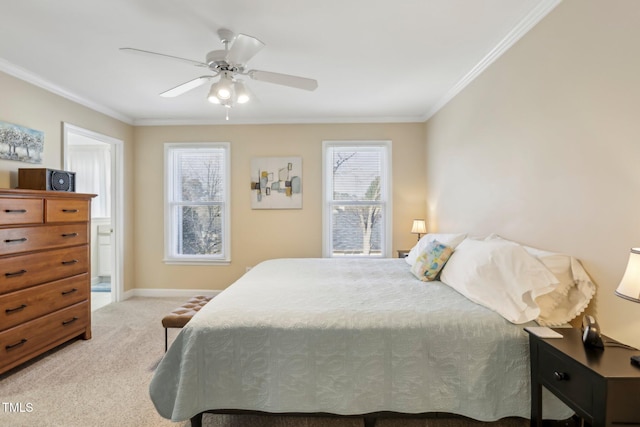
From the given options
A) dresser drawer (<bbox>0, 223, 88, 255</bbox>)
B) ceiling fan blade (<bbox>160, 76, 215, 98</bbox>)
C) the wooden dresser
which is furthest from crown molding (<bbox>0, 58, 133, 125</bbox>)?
ceiling fan blade (<bbox>160, 76, 215, 98</bbox>)

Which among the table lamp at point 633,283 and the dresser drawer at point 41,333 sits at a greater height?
the table lamp at point 633,283

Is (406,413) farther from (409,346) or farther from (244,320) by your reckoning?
(244,320)

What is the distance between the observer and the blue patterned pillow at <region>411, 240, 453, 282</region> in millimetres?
2264

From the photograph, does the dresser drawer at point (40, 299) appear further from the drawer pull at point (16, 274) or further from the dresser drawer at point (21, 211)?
the dresser drawer at point (21, 211)

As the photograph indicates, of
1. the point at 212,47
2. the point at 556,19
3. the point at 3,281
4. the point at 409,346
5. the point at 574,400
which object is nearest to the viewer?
the point at 574,400

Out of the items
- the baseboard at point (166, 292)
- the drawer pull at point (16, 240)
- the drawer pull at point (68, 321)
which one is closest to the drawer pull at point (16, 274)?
the drawer pull at point (16, 240)

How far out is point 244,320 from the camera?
155cm

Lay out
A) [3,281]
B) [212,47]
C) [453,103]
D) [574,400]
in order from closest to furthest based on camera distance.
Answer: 1. [574,400]
2. [3,281]
3. [212,47]
4. [453,103]

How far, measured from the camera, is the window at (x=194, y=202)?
4.25 metres

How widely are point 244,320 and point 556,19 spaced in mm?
2504

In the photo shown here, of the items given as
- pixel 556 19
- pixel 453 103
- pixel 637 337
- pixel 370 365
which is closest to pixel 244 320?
pixel 370 365

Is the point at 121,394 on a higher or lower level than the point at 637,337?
lower

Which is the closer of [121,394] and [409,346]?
[409,346]

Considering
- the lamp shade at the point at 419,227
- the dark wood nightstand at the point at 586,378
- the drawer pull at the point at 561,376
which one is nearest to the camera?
the dark wood nightstand at the point at 586,378
